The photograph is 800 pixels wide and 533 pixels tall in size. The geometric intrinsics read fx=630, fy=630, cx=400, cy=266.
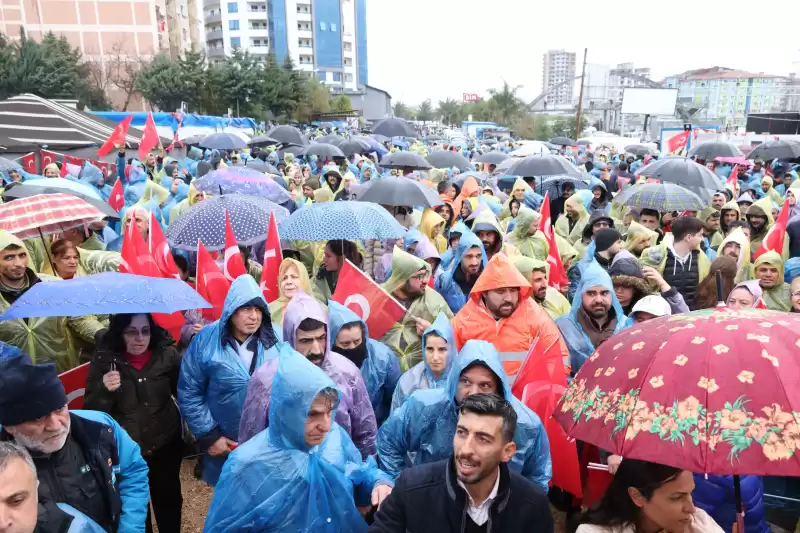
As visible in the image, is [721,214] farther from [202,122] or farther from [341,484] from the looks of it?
[202,122]

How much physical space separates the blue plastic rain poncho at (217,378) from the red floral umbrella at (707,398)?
1.97m

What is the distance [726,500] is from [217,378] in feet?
8.26

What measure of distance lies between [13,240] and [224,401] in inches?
67.6

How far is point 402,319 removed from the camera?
4492mm

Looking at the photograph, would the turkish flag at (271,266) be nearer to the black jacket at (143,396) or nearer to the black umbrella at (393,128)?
the black jacket at (143,396)

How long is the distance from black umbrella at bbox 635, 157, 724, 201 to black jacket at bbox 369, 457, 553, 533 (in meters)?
6.87

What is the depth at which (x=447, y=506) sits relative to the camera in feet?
6.98

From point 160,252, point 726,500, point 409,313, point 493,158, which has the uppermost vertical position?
point 160,252

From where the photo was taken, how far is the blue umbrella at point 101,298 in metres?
2.93

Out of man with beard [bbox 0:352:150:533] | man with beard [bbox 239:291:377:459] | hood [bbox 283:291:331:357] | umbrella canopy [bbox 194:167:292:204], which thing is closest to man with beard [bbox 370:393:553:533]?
man with beard [bbox 239:291:377:459]

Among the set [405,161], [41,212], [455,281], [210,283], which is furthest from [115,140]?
[455,281]

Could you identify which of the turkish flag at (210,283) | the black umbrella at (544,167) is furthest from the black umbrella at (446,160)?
the turkish flag at (210,283)

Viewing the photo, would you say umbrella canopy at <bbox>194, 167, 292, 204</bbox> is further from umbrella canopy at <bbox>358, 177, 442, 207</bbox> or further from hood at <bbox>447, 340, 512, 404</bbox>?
hood at <bbox>447, 340, 512, 404</bbox>

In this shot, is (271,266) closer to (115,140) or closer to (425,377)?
(425,377)
